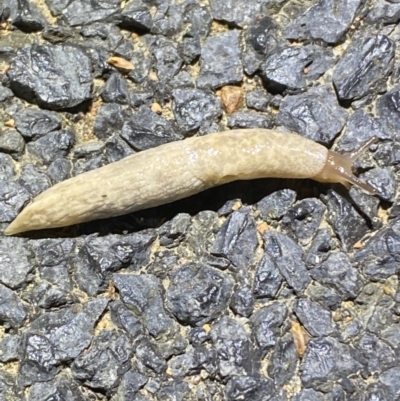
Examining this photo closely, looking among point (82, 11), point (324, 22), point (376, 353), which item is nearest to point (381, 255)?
point (376, 353)

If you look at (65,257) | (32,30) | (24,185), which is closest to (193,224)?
(65,257)

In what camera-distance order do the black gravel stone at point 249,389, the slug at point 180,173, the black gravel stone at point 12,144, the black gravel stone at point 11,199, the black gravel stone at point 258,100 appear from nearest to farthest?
the black gravel stone at point 249,389 → the slug at point 180,173 → the black gravel stone at point 11,199 → the black gravel stone at point 12,144 → the black gravel stone at point 258,100

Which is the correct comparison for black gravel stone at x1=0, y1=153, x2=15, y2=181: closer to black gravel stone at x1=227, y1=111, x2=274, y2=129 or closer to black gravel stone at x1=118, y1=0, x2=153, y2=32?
black gravel stone at x1=118, y1=0, x2=153, y2=32

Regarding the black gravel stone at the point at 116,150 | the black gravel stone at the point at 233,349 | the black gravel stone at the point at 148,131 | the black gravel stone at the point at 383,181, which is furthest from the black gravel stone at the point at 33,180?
the black gravel stone at the point at 383,181

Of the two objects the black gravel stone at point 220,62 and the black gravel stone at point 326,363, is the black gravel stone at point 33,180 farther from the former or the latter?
the black gravel stone at point 326,363

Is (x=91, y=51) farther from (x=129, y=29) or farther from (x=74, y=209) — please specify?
(x=74, y=209)

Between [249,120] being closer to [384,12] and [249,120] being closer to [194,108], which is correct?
[194,108]
